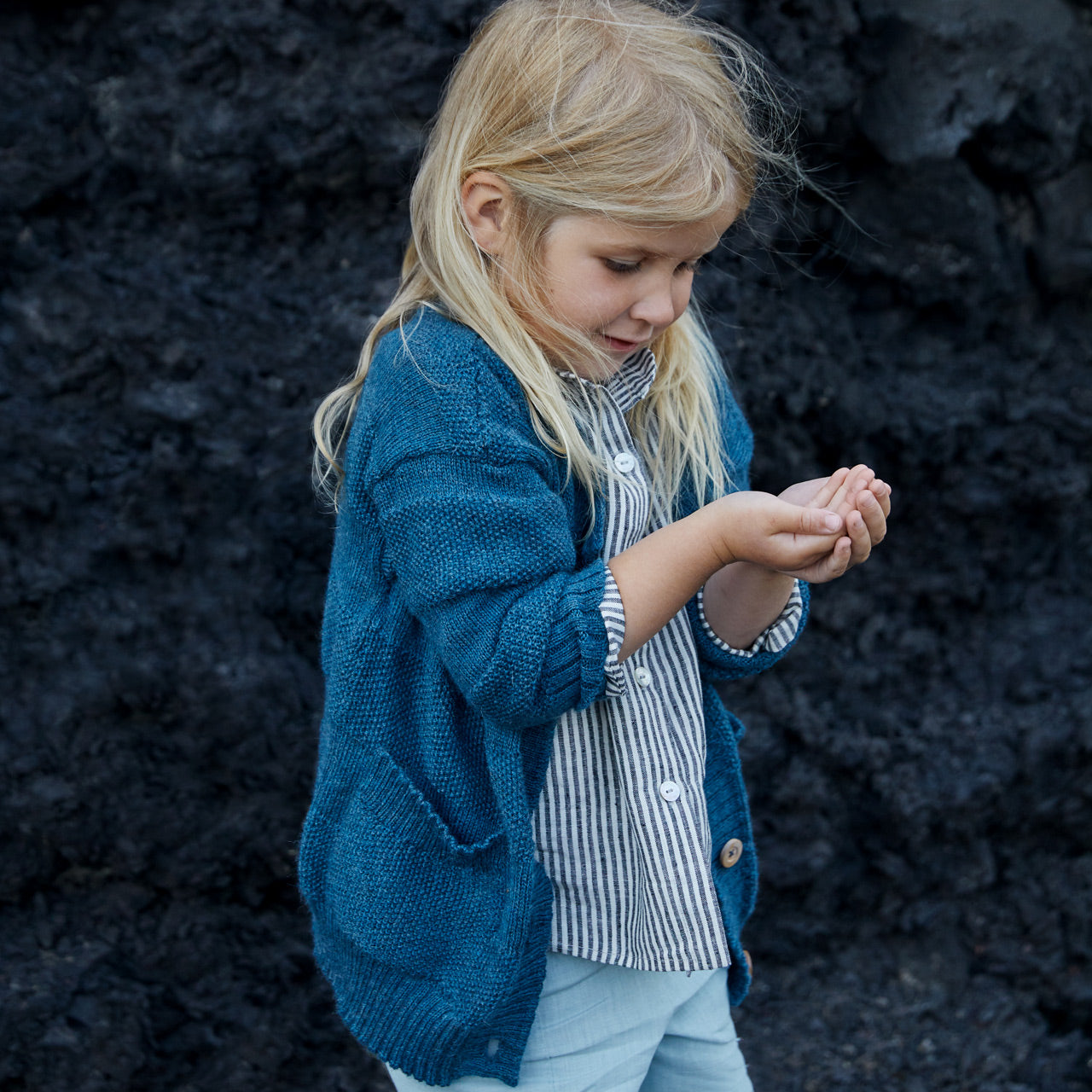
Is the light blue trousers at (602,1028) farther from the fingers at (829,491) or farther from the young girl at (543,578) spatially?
the fingers at (829,491)

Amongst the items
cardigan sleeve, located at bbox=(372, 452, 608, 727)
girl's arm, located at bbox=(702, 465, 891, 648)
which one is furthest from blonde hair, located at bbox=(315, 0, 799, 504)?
girl's arm, located at bbox=(702, 465, 891, 648)

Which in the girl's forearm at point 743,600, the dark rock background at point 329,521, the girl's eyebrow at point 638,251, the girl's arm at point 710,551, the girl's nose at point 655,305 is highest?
→ the girl's eyebrow at point 638,251

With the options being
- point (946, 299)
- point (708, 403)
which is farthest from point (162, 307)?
point (946, 299)

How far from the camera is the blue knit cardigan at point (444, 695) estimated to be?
3.75 feet

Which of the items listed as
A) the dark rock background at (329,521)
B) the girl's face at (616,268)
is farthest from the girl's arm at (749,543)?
the dark rock background at (329,521)

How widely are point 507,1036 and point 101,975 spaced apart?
3.67 ft

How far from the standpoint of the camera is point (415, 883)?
128 cm

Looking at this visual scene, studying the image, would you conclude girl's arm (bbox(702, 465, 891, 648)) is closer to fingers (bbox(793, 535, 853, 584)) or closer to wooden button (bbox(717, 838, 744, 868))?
fingers (bbox(793, 535, 853, 584))

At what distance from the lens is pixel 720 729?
1.51 metres

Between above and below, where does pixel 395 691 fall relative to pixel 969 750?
above

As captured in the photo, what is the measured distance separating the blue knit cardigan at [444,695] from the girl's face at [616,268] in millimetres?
109

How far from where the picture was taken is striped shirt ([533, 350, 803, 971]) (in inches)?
52.2

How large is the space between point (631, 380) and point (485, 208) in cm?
26

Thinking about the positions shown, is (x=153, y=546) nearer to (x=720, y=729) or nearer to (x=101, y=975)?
(x=101, y=975)
